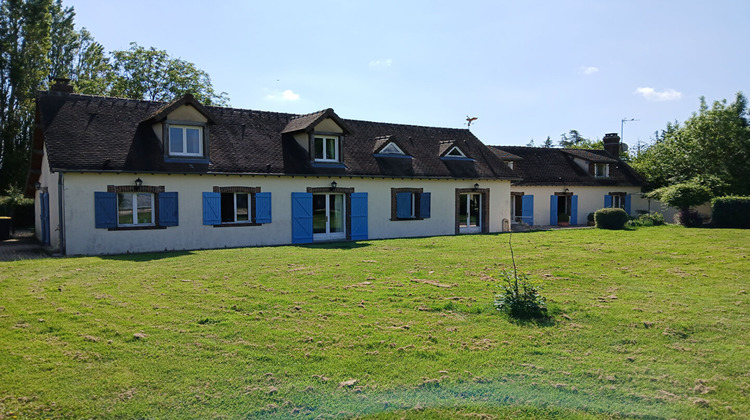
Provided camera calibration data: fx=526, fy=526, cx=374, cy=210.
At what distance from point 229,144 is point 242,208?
248 centimetres

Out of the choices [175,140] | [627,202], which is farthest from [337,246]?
[627,202]

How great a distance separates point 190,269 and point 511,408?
9.11 meters

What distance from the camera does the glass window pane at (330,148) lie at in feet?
68.6

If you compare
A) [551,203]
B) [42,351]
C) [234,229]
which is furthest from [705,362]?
[551,203]

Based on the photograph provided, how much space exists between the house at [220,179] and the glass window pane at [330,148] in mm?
41

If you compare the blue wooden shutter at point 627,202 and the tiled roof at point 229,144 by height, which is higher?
the tiled roof at point 229,144

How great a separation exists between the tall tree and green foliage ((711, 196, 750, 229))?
129 feet

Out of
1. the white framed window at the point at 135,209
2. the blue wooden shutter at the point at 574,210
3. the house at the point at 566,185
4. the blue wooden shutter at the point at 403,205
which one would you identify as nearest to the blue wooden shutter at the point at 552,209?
the house at the point at 566,185

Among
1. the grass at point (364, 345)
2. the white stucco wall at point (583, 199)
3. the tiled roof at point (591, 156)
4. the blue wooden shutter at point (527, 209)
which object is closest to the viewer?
the grass at point (364, 345)

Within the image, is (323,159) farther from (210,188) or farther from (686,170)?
(686,170)

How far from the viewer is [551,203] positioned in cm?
3080

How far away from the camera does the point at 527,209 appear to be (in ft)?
97.0

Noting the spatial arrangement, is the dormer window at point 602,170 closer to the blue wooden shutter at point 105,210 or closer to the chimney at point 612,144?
the chimney at point 612,144

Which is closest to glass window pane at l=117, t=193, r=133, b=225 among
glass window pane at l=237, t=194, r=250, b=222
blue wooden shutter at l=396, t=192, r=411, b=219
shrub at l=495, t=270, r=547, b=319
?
glass window pane at l=237, t=194, r=250, b=222
